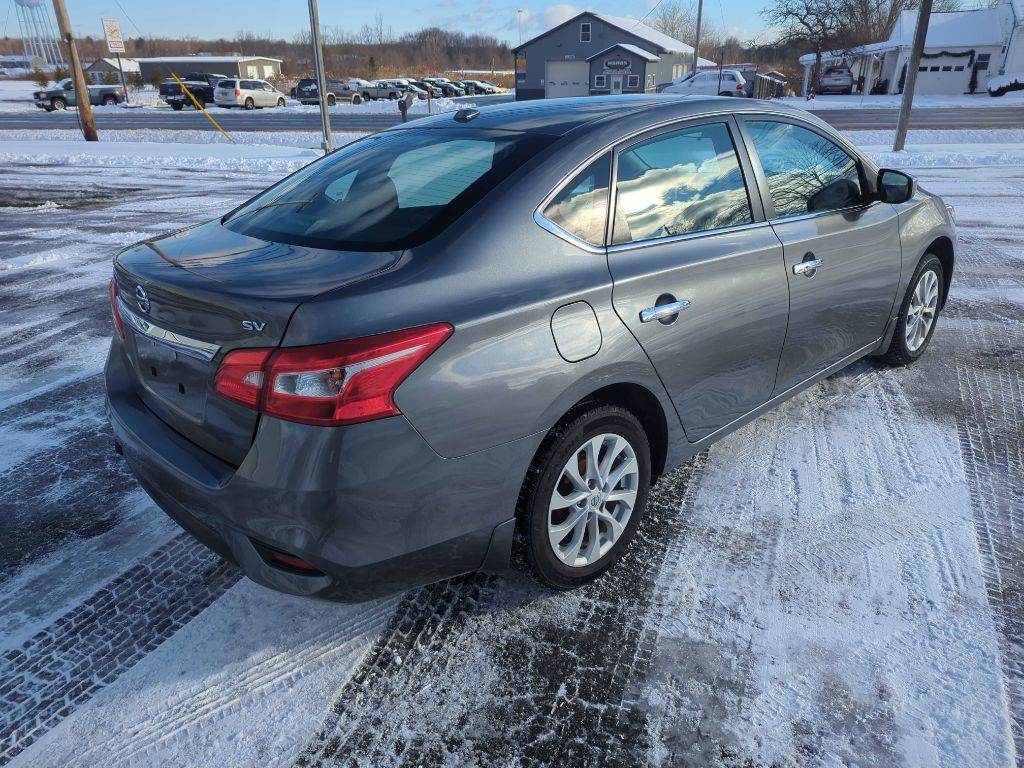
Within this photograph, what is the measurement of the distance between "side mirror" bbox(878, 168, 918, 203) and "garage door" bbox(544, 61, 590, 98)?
48464 millimetres

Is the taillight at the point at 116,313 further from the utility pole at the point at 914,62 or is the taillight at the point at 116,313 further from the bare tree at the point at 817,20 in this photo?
the bare tree at the point at 817,20

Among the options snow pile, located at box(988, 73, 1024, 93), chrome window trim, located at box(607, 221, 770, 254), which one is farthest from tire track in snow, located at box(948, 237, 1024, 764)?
snow pile, located at box(988, 73, 1024, 93)

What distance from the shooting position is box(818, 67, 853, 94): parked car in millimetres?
46438

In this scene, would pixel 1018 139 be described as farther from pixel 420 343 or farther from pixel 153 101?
pixel 153 101

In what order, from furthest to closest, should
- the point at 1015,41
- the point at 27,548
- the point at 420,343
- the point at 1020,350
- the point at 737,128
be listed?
the point at 1015,41
the point at 1020,350
the point at 737,128
the point at 27,548
the point at 420,343

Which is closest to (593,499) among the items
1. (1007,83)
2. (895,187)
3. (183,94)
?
(895,187)

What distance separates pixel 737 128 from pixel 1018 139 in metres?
20.5

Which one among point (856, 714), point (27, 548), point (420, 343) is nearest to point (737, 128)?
point (420, 343)

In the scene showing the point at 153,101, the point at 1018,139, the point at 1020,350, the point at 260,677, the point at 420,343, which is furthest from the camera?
the point at 153,101

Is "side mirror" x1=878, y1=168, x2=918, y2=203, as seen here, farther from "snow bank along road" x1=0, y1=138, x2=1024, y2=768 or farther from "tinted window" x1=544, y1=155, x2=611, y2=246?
"tinted window" x1=544, y1=155, x2=611, y2=246

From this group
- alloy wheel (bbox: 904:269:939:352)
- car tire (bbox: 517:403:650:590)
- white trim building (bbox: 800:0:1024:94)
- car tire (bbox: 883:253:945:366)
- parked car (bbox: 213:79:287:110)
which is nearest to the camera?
car tire (bbox: 517:403:650:590)

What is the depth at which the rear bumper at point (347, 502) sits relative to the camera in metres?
1.96

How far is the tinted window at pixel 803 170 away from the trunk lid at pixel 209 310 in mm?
1932

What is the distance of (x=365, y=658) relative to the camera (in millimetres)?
2404
